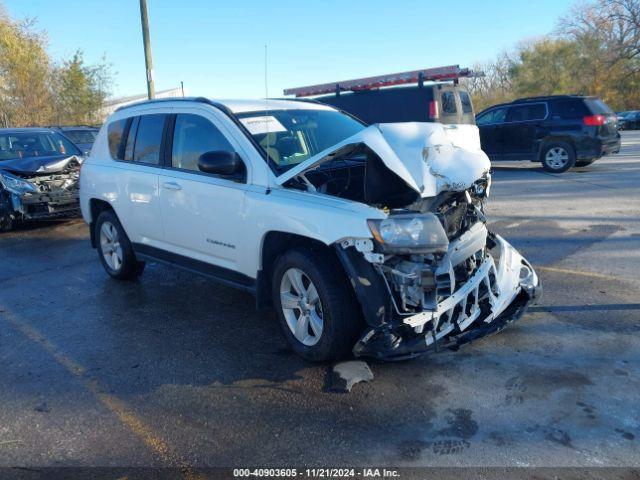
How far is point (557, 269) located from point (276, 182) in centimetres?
347

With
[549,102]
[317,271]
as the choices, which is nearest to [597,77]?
[549,102]

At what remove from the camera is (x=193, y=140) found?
4.89 metres

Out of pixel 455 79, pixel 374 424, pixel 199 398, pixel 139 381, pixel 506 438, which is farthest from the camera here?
pixel 455 79

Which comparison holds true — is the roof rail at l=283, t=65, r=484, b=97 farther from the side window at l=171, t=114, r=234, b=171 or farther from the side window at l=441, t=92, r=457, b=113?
the side window at l=171, t=114, r=234, b=171

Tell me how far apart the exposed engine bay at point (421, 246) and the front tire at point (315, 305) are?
0.17 meters

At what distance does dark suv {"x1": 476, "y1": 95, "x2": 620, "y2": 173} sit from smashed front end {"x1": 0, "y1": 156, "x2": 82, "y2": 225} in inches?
405

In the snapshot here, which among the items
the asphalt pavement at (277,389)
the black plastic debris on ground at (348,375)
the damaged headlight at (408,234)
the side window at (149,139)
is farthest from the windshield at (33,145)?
the damaged headlight at (408,234)

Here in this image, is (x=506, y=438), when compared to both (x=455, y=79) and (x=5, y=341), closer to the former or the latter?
(x=5, y=341)

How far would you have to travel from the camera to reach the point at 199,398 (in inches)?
141

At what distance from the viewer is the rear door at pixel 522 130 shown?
45.3ft

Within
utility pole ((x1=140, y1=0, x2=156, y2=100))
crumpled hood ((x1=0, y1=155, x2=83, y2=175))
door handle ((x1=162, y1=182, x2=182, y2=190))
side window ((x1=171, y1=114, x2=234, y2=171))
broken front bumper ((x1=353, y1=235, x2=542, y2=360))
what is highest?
utility pole ((x1=140, y1=0, x2=156, y2=100))

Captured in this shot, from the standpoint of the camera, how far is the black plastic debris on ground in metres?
3.59

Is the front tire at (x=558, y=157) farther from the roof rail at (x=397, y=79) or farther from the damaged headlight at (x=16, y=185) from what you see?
the damaged headlight at (x=16, y=185)

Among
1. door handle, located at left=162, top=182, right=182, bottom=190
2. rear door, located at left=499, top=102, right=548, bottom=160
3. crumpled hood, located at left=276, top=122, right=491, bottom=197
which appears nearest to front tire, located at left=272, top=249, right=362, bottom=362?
crumpled hood, located at left=276, top=122, right=491, bottom=197
